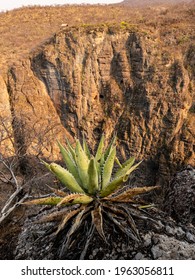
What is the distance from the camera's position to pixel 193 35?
71.3 feet

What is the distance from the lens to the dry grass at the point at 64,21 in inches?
855

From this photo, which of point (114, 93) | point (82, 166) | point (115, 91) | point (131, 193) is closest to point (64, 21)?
point (115, 91)

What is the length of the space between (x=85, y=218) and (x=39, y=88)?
19.1 metres

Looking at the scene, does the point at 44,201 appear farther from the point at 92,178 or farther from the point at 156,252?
the point at 156,252

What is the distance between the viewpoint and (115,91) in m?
20.7

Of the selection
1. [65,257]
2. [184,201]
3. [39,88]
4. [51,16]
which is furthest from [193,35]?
[65,257]

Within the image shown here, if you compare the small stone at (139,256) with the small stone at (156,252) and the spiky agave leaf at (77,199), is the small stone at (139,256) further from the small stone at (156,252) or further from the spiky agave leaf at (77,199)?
the spiky agave leaf at (77,199)

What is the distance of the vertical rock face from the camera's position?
19469 millimetres

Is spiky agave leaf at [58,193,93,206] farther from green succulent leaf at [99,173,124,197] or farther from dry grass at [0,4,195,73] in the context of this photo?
dry grass at [0,4,195,73]

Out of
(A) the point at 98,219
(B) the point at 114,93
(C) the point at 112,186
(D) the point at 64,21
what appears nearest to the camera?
(A) the point at 98,219

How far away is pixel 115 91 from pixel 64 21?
11.4 metres

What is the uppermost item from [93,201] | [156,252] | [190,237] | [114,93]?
[93,201]

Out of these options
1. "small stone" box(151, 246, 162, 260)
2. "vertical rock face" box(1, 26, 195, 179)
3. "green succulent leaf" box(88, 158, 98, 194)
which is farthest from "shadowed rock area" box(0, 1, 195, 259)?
"small stone" box(151, 246, 162, 260)

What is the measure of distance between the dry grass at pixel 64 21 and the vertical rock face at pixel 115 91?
1.80 meters
